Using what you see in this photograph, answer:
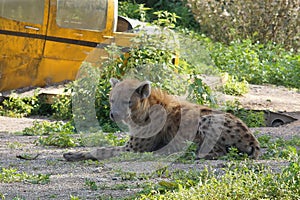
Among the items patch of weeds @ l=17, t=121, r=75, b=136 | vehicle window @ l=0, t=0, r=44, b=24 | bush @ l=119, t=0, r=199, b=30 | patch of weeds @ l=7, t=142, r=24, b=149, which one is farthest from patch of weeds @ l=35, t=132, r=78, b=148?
bush @ l=119, t=0, r=199, b=30

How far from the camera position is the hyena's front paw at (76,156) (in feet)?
25.0

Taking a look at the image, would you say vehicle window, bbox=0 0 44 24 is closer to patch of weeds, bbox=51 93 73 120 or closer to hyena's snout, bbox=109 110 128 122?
patch of weeds, bbox=51 93 73 120

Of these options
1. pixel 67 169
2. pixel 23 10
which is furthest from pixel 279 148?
pixel 23 10

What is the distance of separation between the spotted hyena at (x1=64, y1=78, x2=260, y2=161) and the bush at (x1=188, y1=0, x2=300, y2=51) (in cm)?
1077

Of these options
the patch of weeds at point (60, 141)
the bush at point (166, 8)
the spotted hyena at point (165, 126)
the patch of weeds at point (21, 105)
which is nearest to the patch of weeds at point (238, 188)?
the spotted hyena at point (165, 126)

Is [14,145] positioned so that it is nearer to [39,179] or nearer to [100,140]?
[100,140]

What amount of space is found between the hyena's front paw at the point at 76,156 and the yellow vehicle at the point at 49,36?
498 cm

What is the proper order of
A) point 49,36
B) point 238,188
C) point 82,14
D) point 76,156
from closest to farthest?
point 238,188
point 76,156
point 49,36
point 82,14

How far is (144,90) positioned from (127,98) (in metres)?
0.21

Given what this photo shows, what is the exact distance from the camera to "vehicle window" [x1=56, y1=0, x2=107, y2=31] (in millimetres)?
12773

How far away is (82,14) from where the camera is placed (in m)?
12.9

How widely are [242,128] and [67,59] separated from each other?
5.80m

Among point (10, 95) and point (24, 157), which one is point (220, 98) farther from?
point (24, 157)

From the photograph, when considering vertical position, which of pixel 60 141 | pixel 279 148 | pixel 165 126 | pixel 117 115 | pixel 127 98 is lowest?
pixel 60 141
